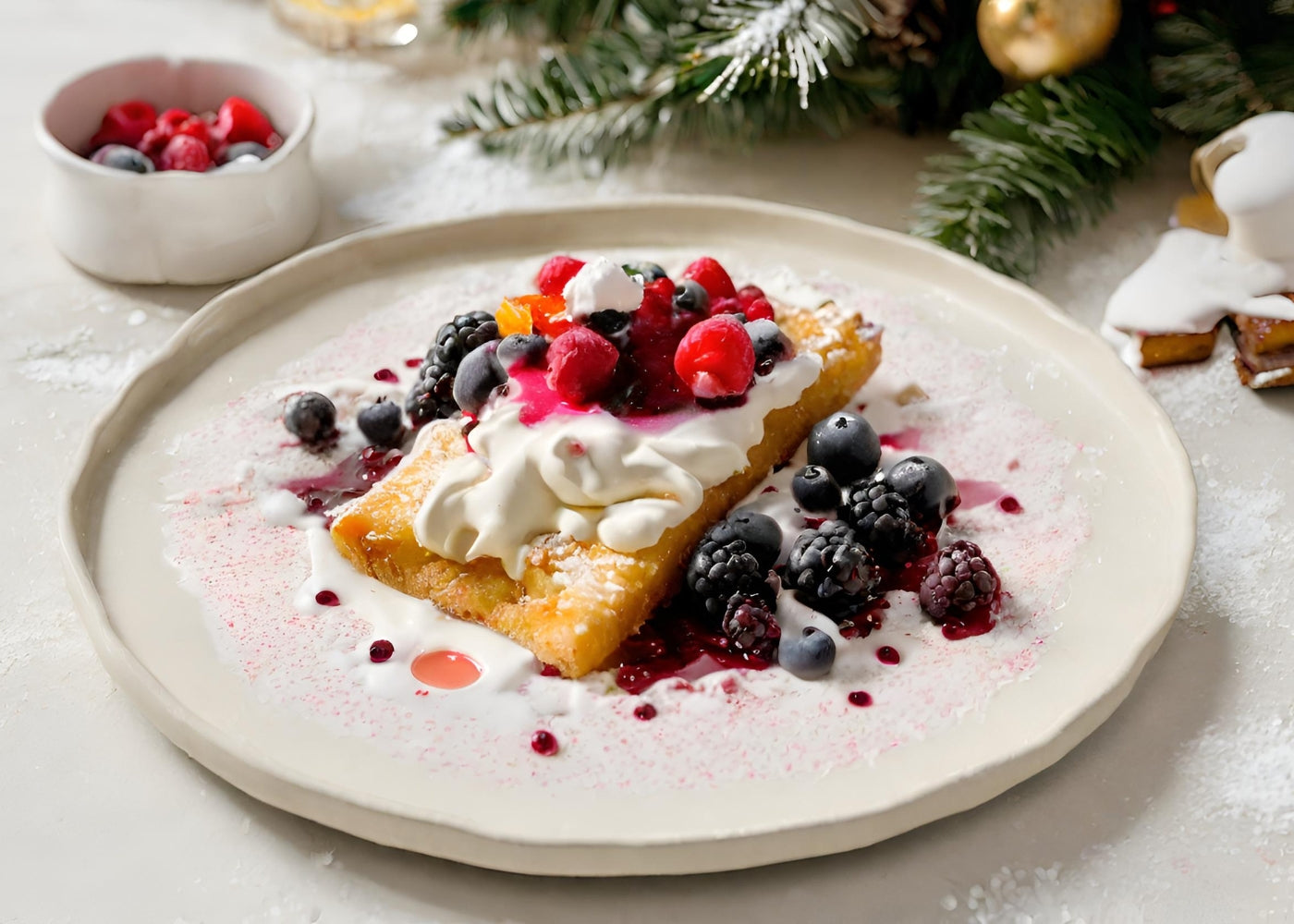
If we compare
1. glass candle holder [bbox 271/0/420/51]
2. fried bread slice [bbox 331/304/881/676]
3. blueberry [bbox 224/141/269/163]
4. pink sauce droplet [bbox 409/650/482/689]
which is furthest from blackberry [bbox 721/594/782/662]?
glass candle holder [bbox 271/0/420/51]

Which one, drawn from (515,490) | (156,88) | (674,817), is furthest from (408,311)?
(674,817)

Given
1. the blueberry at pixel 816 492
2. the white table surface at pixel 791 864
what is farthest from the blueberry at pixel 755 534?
the white table surface at pixel 791 864

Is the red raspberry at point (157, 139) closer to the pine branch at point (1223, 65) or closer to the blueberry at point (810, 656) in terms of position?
the blueberry at point (810, 656)

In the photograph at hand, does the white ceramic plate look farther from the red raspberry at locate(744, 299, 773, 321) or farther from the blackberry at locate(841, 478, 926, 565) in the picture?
the red raspberry at locate(744, 299, 773, 321)

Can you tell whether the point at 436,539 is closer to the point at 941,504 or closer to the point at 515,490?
the point at 515,490

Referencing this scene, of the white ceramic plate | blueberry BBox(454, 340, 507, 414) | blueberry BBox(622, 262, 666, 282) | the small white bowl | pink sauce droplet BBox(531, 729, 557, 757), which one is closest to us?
the white ceramic plate

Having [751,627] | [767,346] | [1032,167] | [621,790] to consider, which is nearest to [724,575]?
[751,627]
